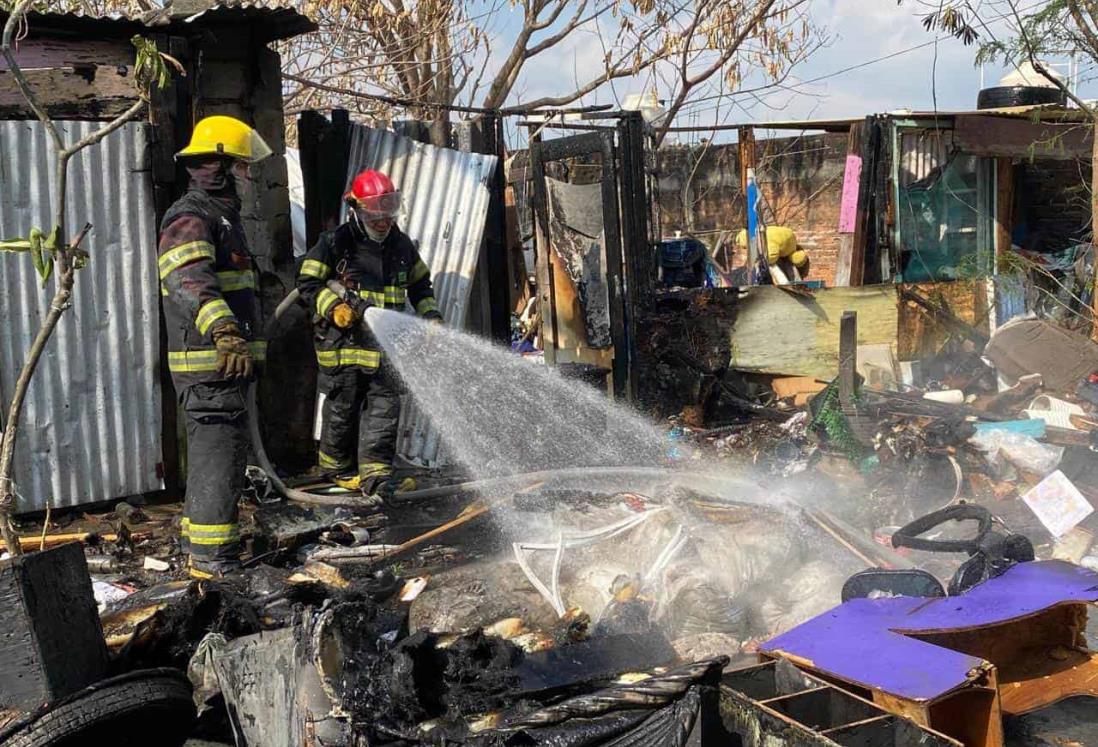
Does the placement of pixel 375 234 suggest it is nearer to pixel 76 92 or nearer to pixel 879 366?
pixel 76 92

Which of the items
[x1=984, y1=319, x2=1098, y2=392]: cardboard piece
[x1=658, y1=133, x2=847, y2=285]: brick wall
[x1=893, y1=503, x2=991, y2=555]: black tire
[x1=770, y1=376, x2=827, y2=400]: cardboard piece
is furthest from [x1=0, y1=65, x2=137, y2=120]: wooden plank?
[x1=658, y1=133, x2=847, y2=285]: brick wall

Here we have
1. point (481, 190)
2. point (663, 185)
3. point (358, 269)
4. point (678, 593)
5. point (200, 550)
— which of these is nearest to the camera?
point (678, 593)

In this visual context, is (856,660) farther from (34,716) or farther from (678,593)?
(34,716)

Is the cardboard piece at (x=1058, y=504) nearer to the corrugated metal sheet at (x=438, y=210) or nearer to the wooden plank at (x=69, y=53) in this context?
the corrugated metal sheet at (x=438, y=210)

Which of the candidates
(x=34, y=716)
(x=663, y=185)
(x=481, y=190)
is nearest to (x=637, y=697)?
(x=34, y=716)

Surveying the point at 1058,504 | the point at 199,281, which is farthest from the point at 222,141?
the point at 1058,504

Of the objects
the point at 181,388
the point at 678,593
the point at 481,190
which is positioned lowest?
the point at 678,593

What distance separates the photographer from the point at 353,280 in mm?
6562

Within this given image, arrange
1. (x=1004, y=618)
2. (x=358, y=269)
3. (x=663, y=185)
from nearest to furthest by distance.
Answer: (x=1004, y=618)
(x=358, y=269)
(x=663, y=185)

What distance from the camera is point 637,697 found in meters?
2.77

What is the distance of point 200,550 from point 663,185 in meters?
13.1

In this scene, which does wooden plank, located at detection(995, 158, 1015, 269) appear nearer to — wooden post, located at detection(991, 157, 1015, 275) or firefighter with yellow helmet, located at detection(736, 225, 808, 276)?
wooden post, located at detection(991, 157, 1015, 275)

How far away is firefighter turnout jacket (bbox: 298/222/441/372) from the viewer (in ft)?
21.1

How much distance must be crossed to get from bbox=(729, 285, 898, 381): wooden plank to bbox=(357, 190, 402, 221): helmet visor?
175 inches
